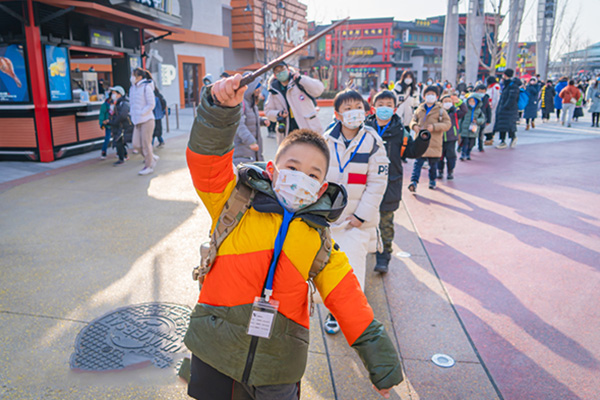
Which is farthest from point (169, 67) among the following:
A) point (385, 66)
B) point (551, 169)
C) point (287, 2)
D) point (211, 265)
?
point (385, 66)

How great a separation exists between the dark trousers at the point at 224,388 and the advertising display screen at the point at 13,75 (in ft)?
32.0

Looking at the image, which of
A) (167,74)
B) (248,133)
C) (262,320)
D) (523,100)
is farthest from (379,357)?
(167,74)

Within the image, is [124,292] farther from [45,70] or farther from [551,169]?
[551,169]

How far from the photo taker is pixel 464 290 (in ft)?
13.6

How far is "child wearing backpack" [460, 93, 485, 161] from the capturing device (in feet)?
34.1

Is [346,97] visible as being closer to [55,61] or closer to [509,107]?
[55,61]

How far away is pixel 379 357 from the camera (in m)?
1.78

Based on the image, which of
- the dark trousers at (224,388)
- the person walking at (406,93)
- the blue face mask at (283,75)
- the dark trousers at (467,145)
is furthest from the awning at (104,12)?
the dark trousers at (224,388)

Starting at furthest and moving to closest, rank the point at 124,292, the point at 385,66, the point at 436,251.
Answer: the point at 385,66 → the point at 436,251 → the point at 124,292

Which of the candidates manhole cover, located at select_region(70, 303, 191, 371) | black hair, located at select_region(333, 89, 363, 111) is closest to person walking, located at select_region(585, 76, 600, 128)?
black hair, located at select_region(333, 89, 363, 111)

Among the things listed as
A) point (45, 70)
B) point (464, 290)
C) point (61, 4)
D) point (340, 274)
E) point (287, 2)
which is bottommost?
point (464, 290)

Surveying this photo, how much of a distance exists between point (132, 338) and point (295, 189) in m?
2.09

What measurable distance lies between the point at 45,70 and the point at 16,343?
832cm

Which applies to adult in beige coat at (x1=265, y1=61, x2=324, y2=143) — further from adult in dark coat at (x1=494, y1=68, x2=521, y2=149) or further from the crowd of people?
adult in dark coat at (x1=494, y1=68, x2=521, y2=149)
